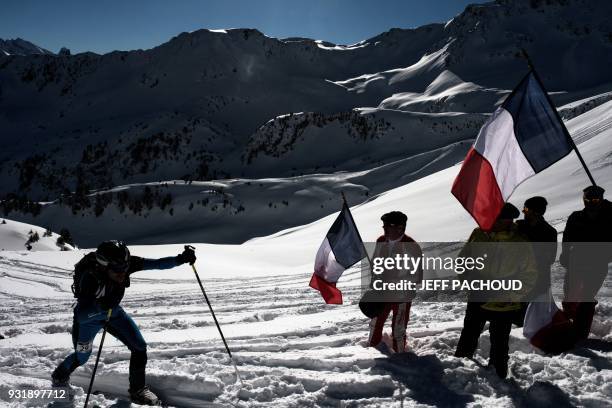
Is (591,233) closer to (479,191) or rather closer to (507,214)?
(507,214)

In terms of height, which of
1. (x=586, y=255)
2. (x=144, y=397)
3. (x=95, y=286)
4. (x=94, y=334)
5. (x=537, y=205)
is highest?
(x=537, y=205)

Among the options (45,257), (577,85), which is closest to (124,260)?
(45,257)

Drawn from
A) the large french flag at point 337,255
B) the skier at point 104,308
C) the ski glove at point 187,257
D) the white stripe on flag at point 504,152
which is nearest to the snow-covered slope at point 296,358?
the skier at point 104,308

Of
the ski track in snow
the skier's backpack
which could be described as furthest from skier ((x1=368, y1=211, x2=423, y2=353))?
the skier's backpack

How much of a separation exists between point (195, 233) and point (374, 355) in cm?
2699

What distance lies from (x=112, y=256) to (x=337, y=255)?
3.27m

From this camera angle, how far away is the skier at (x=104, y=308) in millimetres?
4367

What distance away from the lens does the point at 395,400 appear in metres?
4.39

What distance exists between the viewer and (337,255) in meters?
6.57

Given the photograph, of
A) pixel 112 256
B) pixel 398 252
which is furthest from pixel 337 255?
pixel 112 256

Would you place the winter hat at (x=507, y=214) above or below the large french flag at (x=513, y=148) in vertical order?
below

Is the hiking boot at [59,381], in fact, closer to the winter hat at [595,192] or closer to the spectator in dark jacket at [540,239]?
the spectator in dark jacket at [540,239]

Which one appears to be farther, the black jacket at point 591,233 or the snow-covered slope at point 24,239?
the snow-covered slope at point 24,239

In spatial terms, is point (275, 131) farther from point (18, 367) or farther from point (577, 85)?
point (18, 367)
